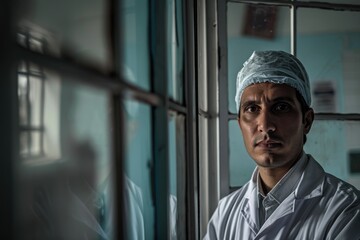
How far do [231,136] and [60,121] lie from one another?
109 centimetres

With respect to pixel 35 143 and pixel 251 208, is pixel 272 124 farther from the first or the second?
pixel 35 143

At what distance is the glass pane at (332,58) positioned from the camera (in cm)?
135

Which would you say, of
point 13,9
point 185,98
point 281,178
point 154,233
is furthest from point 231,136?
point 13,9

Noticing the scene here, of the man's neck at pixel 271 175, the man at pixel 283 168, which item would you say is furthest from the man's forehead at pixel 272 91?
the man's neck at pixel 271 175

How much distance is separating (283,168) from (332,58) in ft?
1.60

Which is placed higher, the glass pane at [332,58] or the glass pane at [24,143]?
the glass pane at [332,58]

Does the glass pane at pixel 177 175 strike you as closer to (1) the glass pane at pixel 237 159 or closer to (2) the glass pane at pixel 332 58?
(1) the glass pane at pixel 237 159

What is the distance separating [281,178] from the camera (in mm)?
1080

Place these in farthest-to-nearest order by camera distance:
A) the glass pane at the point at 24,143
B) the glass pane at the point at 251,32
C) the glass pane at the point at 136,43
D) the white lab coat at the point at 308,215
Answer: the glass pane at the point at 251,32, the white lab coat at the point at 308,215, the glass pane at the point at 136,43, the glass pane at the point at 24,143

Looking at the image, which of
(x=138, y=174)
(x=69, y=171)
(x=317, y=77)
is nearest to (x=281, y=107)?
(x=317, y=77)

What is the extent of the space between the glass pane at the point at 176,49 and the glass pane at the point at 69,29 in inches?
19.3

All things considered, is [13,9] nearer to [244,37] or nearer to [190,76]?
[190,76]

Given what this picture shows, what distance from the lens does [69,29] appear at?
10.8 inches

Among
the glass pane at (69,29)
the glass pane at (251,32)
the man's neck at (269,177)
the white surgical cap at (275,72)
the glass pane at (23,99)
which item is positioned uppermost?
the glass pane at (251,32)
